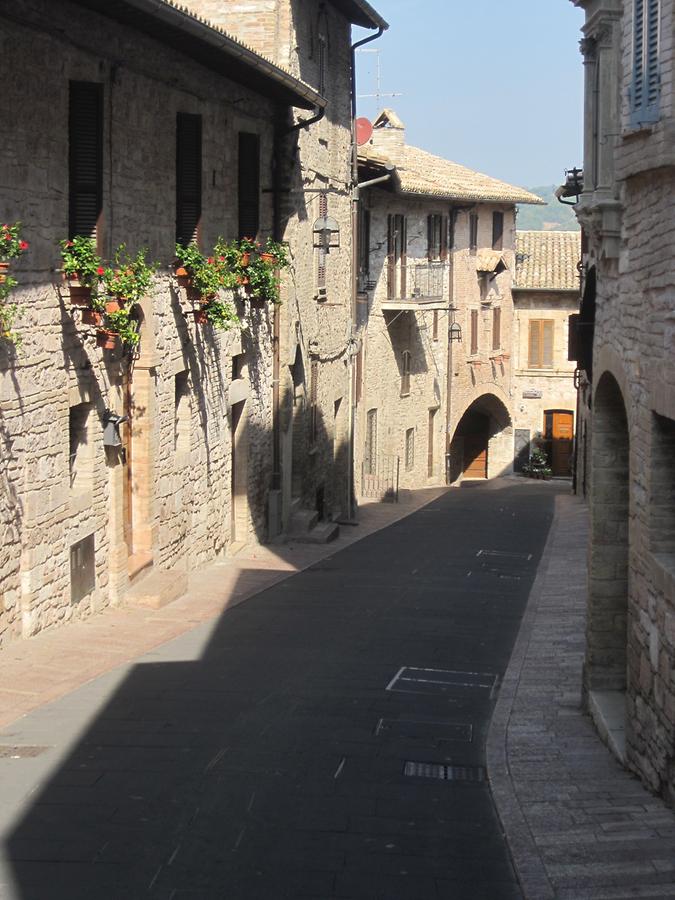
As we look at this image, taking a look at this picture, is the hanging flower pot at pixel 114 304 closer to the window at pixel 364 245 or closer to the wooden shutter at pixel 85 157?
the wooden shutter at pixel 85 157

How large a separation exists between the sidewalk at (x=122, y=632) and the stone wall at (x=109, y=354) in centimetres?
26

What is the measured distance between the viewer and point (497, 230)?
42.1m

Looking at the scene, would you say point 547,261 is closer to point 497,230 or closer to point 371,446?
point 497,230

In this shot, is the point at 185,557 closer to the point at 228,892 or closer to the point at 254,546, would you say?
the point at 254,546

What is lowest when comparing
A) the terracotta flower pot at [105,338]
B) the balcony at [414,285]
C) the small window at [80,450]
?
the small window at [80,450]

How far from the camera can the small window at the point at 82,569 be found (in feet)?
45.4

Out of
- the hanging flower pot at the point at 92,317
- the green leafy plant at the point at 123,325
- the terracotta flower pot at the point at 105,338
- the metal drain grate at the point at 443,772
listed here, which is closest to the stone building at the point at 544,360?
the green leafy plant at the point at 123,325

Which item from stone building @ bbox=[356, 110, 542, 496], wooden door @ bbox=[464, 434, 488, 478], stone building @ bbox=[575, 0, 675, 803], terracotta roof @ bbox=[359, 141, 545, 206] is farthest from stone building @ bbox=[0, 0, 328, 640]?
wooden door @ bbox=[464, 434, 488, 478]

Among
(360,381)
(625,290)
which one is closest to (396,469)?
(360,381)

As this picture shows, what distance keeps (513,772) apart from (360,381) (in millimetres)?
22449

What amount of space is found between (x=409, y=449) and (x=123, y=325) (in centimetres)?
2441

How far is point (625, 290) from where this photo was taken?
9.56 meters

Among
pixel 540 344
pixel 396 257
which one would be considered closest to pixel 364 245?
pixel 396 257

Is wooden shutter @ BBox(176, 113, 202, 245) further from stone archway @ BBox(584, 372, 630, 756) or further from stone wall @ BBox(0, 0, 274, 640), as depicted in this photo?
stone archway @ BBox(584, 372, 630, 756)
